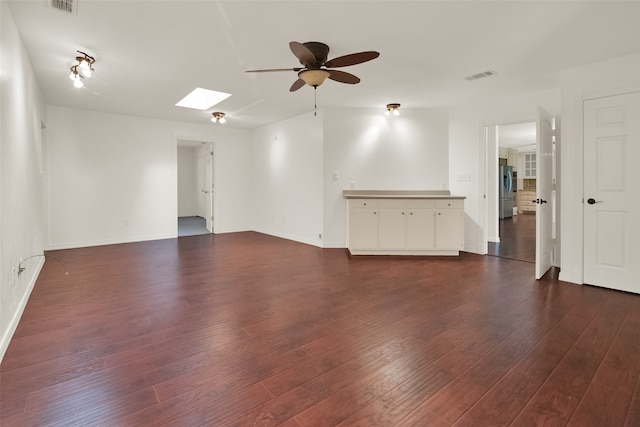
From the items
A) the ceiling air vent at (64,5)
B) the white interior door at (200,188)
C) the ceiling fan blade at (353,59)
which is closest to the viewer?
the ceiling air vent at (64,5)

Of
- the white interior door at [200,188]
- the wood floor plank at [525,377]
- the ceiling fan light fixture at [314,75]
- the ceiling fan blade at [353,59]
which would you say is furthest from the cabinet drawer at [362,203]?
the white interior door at [200,188]

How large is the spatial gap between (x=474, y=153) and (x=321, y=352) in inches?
174

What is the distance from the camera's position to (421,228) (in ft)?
16.5

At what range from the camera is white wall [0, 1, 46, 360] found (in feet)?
7.35

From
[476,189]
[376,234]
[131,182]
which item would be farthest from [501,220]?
[131,182]

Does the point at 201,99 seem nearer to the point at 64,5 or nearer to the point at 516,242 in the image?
the point at 64,5

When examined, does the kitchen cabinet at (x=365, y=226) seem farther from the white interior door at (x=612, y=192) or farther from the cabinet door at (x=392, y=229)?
the white interior door at (x=612, y=192)

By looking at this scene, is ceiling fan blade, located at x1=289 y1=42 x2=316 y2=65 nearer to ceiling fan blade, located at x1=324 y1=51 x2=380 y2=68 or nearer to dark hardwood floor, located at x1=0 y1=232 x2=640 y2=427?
ceiling fan blade, located at x1=324 y1=51 x2=380 y2=68

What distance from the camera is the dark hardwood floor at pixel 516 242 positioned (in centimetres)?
508

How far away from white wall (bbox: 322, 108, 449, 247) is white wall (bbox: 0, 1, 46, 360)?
384 cm

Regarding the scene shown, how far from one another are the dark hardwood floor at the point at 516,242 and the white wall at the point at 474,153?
44cm

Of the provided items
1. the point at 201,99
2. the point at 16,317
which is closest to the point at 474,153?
the point at 201,99

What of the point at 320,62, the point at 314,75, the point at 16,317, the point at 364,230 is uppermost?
the point at 320,62

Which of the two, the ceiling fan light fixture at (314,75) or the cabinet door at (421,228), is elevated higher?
the ceiling fan light fixture at (314,75)
